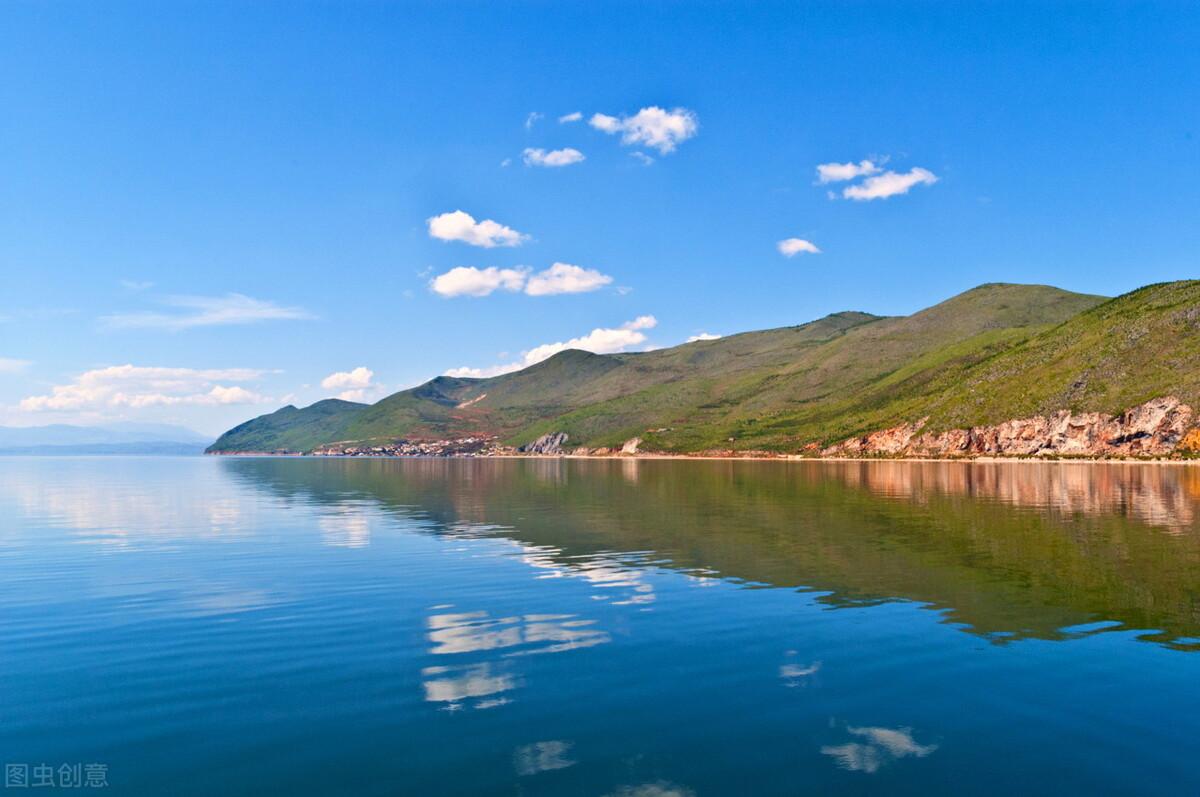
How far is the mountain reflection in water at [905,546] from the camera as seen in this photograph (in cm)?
3319

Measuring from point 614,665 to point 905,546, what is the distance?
36129 millimetres

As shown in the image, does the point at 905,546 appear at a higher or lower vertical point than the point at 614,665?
lower

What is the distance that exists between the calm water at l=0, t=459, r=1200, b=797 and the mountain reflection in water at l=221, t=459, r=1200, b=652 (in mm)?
381

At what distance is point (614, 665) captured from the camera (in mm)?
25562

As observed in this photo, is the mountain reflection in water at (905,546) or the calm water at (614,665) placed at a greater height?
the calm water at (614,665)

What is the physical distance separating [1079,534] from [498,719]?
57471 mm

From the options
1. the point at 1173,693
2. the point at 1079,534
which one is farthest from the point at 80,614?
the point at 1079,534

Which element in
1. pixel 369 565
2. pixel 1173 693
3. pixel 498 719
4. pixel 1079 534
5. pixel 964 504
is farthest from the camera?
pixel 964 504

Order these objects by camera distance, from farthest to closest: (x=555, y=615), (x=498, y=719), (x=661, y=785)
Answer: (x=555, y=615)
(x=498, y=719)
(x=661, y=785)

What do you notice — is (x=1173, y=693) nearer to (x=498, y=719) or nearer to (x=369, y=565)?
(x=498, y=719)

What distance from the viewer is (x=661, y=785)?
1628 cm

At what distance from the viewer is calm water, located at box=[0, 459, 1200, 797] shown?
679 inches

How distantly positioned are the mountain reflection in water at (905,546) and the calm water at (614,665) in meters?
0.38

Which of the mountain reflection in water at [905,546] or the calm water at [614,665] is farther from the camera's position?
the mountain reflection in water at [905,546]
